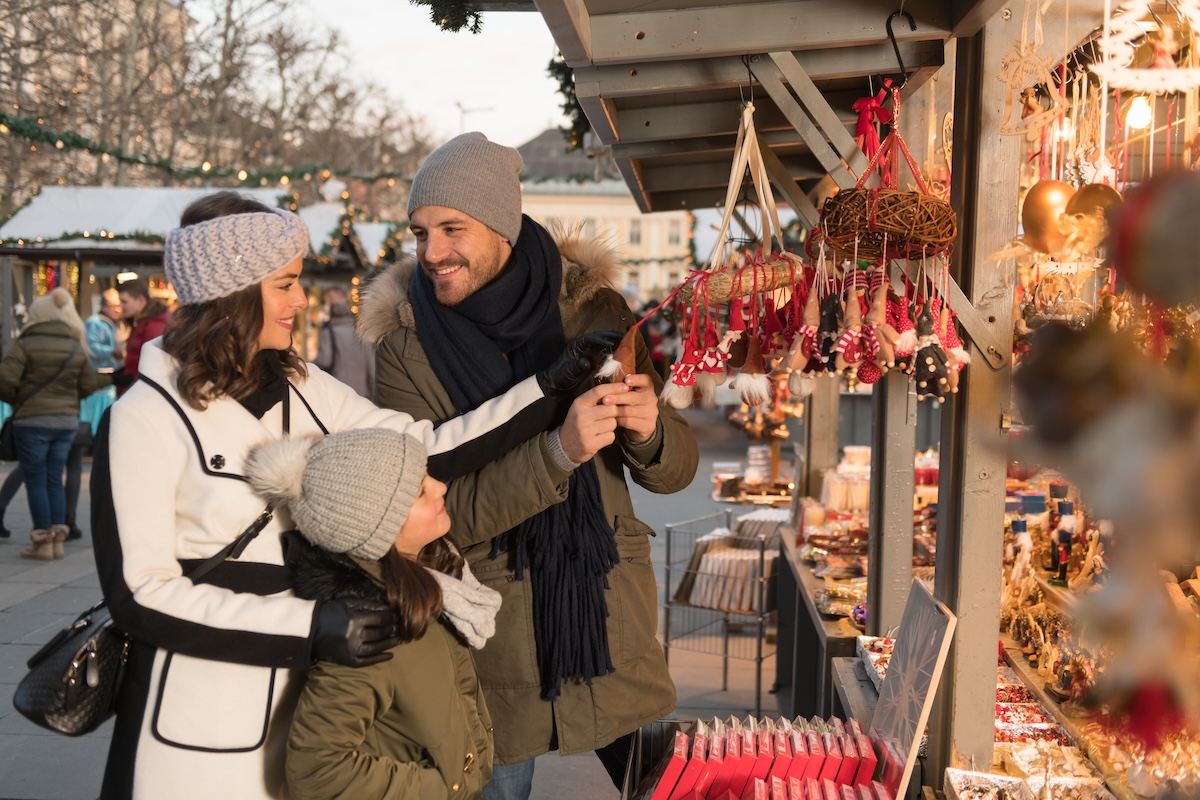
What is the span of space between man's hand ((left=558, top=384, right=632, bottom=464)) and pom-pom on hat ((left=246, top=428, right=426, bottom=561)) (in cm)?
41

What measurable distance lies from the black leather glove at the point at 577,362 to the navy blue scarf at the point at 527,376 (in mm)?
166

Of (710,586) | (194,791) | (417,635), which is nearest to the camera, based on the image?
(194,791)

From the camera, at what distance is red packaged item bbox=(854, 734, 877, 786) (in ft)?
7.64

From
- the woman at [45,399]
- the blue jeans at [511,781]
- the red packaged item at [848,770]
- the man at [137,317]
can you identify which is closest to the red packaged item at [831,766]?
the red packaged item at [848,770]

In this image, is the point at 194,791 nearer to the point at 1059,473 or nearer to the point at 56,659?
the point at 56,659

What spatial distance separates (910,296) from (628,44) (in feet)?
2.95

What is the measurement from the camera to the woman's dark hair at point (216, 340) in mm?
1895

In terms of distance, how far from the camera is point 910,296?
233 centimetres

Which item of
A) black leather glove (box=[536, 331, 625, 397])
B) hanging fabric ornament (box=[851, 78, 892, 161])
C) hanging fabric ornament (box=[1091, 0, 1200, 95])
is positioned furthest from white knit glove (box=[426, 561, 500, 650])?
hanging fabric ornament (box=[1091, 0, 1200, 95])

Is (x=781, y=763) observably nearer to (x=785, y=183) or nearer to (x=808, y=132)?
(x=808, y=132)

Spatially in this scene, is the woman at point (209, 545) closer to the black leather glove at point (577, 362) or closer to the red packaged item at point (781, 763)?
the black leather glove at point (577, 362)

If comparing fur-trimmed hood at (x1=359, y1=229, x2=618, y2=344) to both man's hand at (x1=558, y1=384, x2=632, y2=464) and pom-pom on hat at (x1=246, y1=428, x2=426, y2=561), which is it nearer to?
man's hand at (x1=558, y1=384, x2=632, y2=464)

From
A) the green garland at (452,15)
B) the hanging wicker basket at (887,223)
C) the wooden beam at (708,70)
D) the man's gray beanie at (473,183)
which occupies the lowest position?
the hanging wicker basket at (887,223)

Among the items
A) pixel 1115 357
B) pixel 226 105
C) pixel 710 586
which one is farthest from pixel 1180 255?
pixel 226 105
